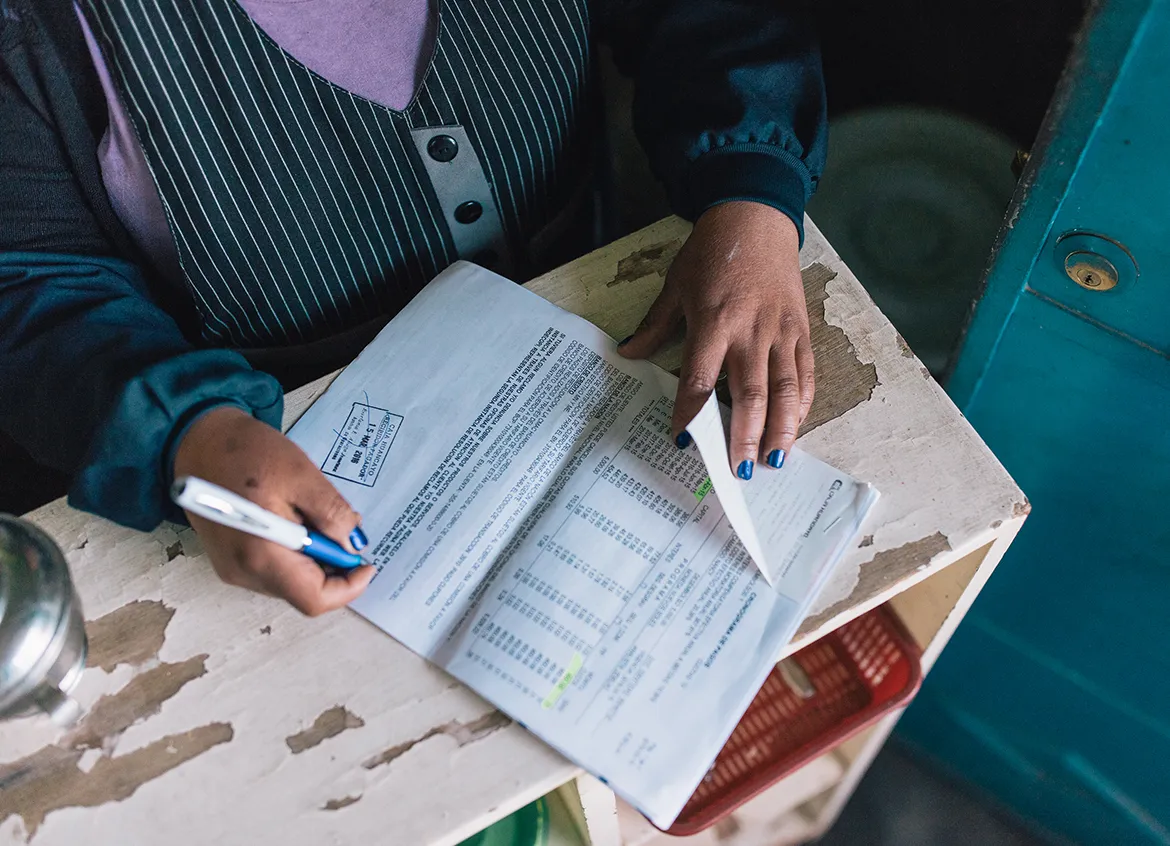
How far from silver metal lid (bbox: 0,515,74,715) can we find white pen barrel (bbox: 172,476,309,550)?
0.11 metres

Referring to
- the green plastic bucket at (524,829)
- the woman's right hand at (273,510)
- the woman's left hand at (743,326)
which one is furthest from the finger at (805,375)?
the green plastic bucket at (524,829)

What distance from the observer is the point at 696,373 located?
0.67 m

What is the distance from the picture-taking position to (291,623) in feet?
2.02

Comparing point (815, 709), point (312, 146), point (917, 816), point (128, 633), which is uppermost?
point (312, 146)

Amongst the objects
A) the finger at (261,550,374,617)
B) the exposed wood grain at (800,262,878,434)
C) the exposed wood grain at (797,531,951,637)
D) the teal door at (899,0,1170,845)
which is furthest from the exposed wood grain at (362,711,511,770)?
the teal door at (899,0,1170,845)

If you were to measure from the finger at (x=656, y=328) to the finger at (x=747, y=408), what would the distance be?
0.23 ft

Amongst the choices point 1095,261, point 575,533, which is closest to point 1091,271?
point 1095,261

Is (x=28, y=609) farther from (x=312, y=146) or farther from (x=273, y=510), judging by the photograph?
(x=312, y=146)

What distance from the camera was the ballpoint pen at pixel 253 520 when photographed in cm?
51

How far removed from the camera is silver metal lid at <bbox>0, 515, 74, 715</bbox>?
54 centimetres

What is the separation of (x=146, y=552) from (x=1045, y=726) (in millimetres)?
1134

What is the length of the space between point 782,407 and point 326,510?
331 millimetres

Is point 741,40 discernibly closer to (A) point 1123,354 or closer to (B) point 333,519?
(A) point 1123,354

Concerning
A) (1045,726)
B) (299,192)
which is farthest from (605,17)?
(1045,726)
